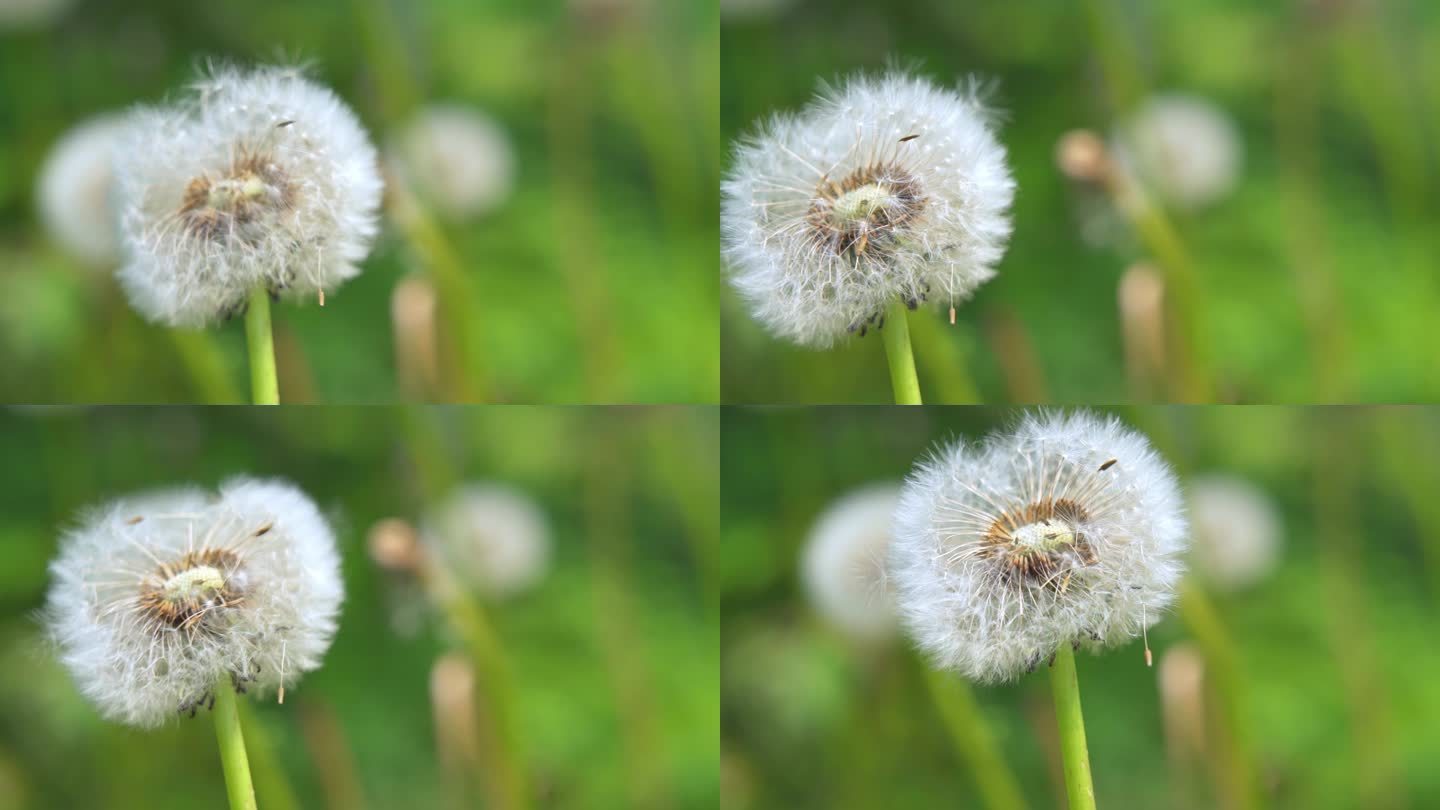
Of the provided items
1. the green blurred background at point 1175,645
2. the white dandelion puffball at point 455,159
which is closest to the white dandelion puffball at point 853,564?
the green blurred background at point 1175,645

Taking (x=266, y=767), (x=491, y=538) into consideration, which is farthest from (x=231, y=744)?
(x=491, y=538)

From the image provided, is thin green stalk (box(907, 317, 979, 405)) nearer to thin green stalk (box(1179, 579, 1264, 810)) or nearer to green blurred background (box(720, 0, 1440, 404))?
green blurred background (box(720, 0, 1440, 404))

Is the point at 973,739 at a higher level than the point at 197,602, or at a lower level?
lower

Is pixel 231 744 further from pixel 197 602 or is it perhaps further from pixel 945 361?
pixel 945 361

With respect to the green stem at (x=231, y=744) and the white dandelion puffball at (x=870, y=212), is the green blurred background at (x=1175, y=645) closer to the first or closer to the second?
the white dandelion puffball at (x=870, y=212)

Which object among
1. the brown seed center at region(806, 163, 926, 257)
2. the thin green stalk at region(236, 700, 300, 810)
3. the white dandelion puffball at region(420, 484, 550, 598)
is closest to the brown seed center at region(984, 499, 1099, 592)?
the brown seed center at region(806, 163, 926, 257)

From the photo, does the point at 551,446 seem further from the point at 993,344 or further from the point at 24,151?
the point at 24,151

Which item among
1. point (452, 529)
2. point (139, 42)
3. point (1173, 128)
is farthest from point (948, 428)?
point (139, 42)

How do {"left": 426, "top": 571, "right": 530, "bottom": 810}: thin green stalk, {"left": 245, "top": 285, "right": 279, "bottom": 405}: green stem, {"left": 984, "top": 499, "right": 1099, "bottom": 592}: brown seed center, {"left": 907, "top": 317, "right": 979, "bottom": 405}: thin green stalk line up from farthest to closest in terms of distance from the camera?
1. {"left": 426, "top": 571, "right": 530, "bottom": 810}: thin green stalk
2. {"left": 907, "top": 317, "right": 979, "bottom": 405}: thin green stalk
3. {"left": 245, "top": 285, "right": 279, "bottom": 405}: green stem
4. {"left": 984, "top": 499, "right": 1099, "bottom": 592}: brown seed center
